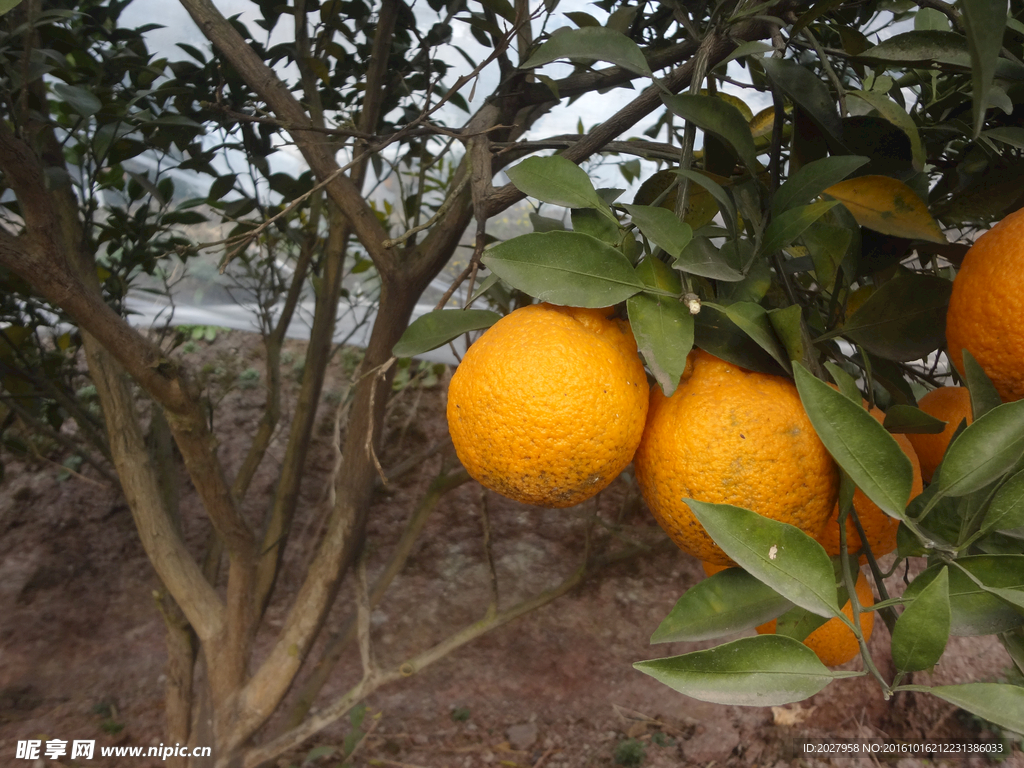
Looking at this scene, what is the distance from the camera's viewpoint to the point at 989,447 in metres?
0.32

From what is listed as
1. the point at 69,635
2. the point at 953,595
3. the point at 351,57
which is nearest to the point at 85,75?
the point at 351,57

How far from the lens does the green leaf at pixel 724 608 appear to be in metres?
0.35

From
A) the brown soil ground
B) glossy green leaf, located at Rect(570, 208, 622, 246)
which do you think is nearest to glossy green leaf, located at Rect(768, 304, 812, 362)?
glossy green leaf, located at Rect(570, 208, 622, 246)

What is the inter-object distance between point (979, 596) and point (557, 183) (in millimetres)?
318

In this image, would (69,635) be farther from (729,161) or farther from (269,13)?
(729,161)

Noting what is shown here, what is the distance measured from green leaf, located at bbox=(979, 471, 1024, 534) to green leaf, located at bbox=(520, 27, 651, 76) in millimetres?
315

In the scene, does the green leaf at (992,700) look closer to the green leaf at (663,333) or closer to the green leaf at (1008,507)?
the green leaf at (1008,507)

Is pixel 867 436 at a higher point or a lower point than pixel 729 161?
lower

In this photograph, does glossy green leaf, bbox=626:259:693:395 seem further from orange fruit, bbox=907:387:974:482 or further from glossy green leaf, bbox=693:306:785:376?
orange fruit, bbox=907:387:974:482

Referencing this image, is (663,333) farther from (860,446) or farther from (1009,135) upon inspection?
(1009,135)

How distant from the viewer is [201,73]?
2.75 ft

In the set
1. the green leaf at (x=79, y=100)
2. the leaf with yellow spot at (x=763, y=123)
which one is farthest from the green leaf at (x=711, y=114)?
the green leaf at (x=79, y=100)

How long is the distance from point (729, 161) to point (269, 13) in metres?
0.73

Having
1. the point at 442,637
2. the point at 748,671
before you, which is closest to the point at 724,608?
the point at 748,671
